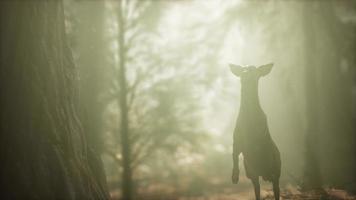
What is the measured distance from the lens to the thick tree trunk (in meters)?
5.25

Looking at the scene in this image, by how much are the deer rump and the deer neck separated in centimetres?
22

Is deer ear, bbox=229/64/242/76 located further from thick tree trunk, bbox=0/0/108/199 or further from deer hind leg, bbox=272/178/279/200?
thick tree trunk, bbox=0/0/108/199

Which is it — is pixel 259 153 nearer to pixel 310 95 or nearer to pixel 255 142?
pixel 255 142

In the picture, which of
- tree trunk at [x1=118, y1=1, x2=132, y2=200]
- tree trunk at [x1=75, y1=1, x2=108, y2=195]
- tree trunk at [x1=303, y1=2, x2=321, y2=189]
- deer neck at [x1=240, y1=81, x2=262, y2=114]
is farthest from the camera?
tree trunk at [x1=118, y1=1, x2=132, y2=200]

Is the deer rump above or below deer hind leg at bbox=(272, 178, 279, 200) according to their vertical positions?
above

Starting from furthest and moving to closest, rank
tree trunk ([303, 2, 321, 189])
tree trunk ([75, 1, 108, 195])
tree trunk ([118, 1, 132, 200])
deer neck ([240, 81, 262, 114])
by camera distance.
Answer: tree trunk ([118, 1, 132, 200]), tree trunk ([303, 2, 321, 189]), tree trunk ([75, 1, 108, 195]), deer neck ([240, 81, 262, 114])

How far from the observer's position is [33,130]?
5.33 metres

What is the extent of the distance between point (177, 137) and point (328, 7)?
23.4ft

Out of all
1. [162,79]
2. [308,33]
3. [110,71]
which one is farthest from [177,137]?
[308,33]

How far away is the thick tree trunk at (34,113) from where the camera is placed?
5.25 meters

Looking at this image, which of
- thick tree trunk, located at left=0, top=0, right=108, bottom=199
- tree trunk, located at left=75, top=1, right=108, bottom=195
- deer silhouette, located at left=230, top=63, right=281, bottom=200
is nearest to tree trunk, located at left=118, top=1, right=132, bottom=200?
tree trunk, located at left=75, top=1, right=108, bottom=195

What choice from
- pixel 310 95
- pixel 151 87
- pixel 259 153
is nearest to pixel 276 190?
pixel 259 153

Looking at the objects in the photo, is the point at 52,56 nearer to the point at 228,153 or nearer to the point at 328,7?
the point at 328,7

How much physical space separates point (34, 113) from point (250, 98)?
107 inches
